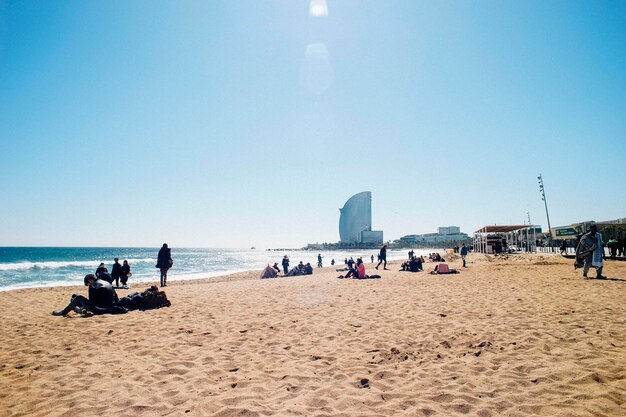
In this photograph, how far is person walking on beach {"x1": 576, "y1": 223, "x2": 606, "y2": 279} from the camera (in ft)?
34.2

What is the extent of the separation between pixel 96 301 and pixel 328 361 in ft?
21.3

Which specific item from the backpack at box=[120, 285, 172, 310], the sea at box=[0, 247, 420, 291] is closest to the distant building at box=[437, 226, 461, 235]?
the sea at box=[0, 247, 420, 291]

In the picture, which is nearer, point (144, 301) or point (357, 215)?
point (144, 301)

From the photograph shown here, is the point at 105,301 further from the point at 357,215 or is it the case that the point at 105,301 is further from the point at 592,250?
the point at 357,215

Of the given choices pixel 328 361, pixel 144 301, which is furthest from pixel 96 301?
pixel 328 361

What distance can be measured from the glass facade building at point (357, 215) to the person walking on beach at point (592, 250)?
139 metres

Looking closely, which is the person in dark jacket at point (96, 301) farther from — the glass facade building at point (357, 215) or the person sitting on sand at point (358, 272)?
the glass facade building at point (357, 215)

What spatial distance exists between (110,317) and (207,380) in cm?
480

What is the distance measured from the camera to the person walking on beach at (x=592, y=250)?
34.2ft

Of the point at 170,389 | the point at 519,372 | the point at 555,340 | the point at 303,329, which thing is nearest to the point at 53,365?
the point at 170,389

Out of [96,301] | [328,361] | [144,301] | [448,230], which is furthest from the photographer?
[448,230]

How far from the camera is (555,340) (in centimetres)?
461

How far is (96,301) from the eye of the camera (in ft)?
24.7

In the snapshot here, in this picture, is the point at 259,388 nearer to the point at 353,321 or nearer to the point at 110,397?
the point at 110,397
